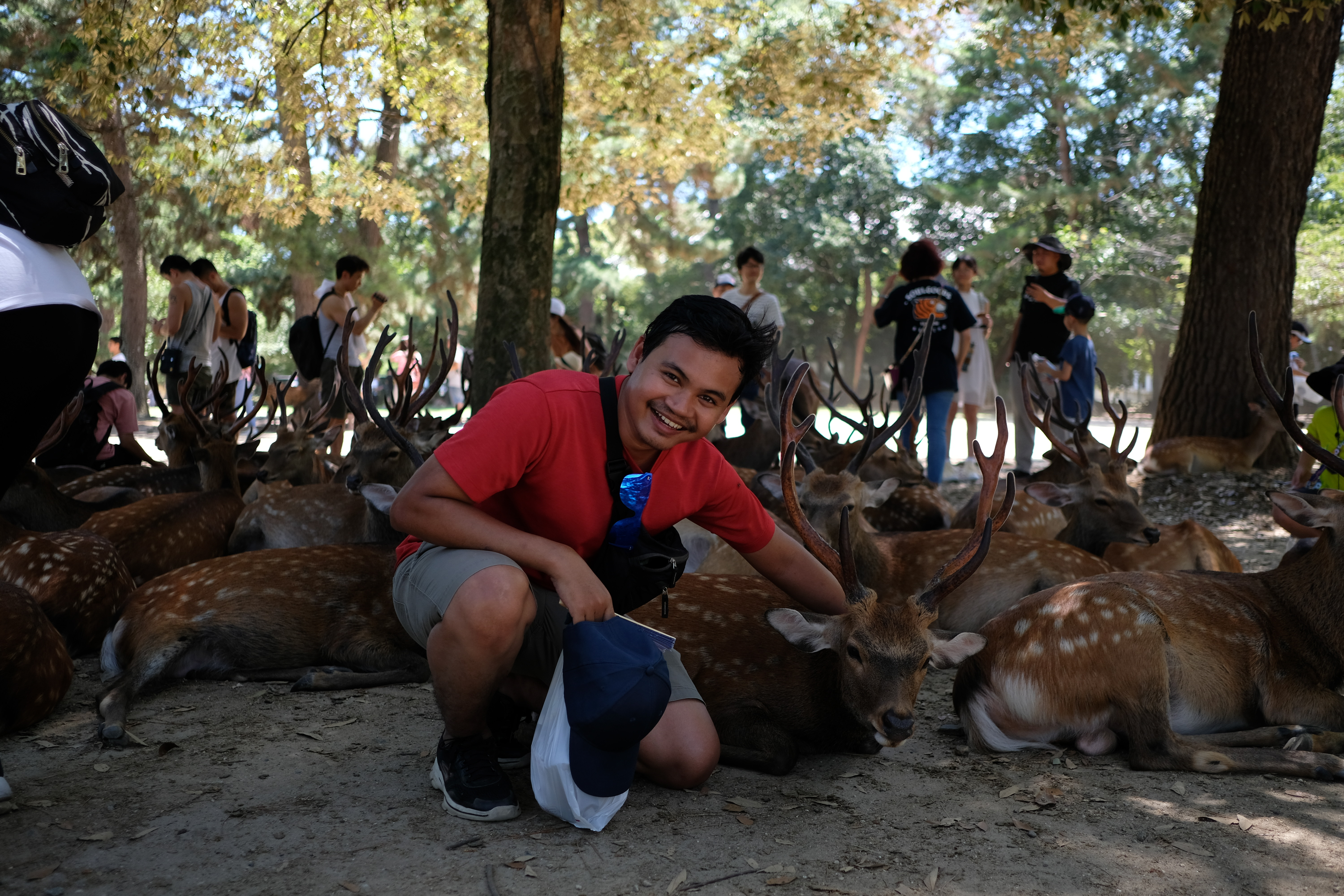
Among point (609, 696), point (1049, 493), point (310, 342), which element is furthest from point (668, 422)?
point (310, 342)

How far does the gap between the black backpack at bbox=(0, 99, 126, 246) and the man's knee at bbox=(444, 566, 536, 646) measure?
4.04 feet

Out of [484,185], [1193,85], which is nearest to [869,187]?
[1193,85]

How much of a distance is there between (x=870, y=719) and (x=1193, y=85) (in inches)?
1077

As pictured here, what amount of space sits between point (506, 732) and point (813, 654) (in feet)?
2.98

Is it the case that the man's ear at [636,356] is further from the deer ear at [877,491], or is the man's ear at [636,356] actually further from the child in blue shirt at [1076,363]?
the child in blue shirt at [1076,363]

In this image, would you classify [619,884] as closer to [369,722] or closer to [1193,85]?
[369,722]

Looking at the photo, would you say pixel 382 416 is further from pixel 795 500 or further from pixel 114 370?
pixel 114 370

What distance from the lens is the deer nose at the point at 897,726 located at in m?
2.69

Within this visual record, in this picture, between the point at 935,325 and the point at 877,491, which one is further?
the point at 935,325

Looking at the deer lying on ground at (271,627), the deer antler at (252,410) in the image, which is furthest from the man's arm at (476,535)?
the deer antler at (252,410)

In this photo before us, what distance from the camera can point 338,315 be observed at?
27.2ft

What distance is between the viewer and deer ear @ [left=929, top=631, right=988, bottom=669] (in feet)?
9.52

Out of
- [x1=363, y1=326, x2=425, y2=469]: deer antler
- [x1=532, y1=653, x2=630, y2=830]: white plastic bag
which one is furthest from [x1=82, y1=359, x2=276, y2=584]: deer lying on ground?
[x1=532, y1=653, x2=630, y2=830]: white plastic bag

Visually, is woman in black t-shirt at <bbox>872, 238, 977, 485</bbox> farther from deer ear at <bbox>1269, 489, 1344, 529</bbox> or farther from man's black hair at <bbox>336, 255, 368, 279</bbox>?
deer ear at <bbox>1269, 489, 1344, 529</bbox>
